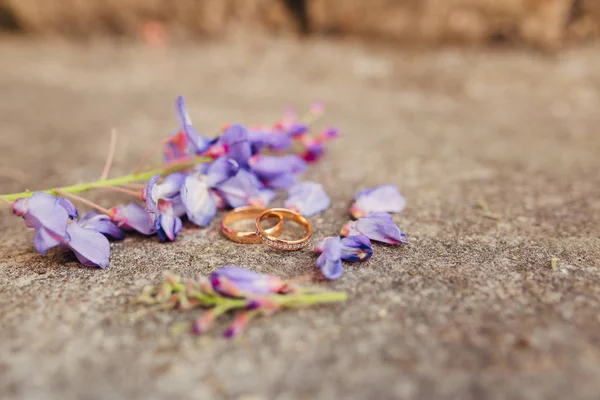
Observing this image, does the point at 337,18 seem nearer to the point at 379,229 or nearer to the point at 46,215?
the point at 379,229

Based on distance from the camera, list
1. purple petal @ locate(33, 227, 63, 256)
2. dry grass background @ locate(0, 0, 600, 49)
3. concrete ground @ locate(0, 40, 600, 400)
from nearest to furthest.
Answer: concrete ground @ locate(0, 40, 600, 400) < purple petal @ locate(33, 227, 63, 256) < dry grass background @ locate(0, 0, 600, 49)

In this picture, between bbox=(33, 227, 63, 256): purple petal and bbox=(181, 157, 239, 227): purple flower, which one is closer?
bbox=(33, 227, 63, 256): purple petal

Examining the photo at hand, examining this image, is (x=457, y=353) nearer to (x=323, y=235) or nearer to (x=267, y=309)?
(x=267, y=309)

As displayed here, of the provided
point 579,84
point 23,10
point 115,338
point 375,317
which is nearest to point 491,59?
point 579,84

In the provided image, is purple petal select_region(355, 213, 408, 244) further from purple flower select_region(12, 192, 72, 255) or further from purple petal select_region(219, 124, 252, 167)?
purple flower select_region(12, 192, 72, 255)

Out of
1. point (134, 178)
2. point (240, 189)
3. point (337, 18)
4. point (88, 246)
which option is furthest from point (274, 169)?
point (337, 18)

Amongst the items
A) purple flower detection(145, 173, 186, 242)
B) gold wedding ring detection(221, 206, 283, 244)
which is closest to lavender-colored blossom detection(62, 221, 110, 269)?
purple flower detection(145, 173, 186, 242)

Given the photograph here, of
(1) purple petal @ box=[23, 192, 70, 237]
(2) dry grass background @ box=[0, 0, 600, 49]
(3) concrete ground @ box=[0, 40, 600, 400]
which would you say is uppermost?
(2) dry grass background @ box=[0, 0, 600, 49]
